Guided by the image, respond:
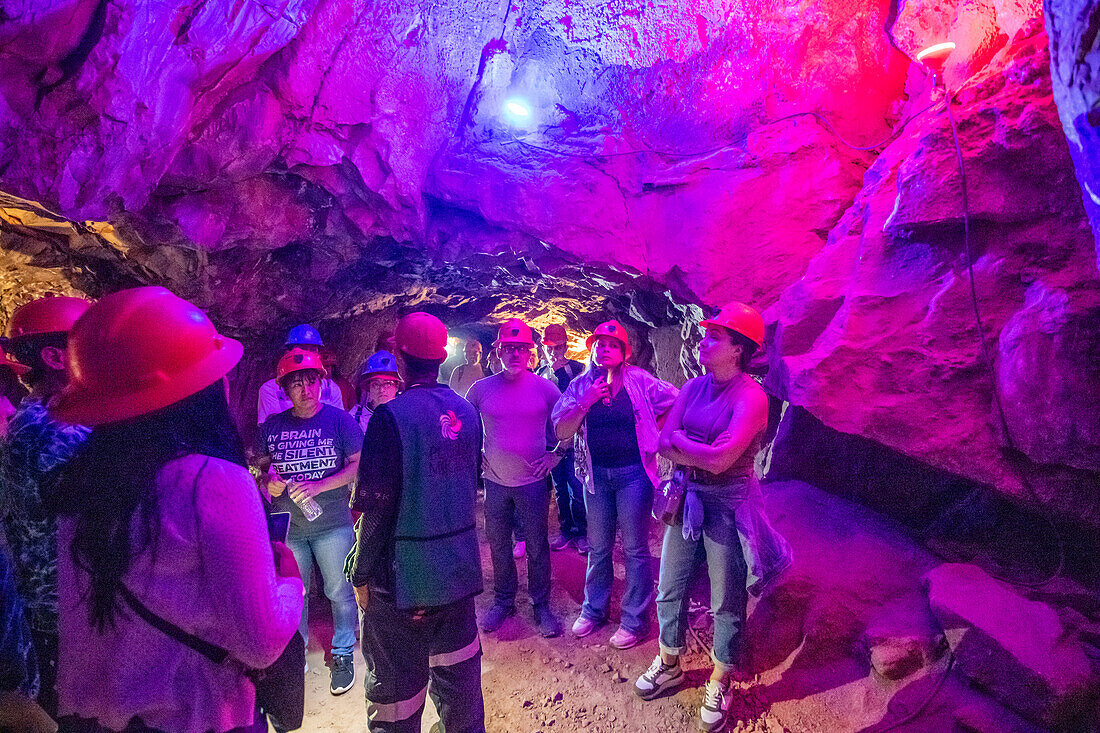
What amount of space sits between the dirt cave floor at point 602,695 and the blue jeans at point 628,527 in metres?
0.31

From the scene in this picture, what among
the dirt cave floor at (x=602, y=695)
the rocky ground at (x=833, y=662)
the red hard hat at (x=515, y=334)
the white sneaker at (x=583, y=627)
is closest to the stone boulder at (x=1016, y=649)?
the rocky ground at (x=833, y=662)

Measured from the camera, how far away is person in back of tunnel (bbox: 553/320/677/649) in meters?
3.49

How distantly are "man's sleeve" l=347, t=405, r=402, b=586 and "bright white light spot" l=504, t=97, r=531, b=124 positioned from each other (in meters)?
5.04

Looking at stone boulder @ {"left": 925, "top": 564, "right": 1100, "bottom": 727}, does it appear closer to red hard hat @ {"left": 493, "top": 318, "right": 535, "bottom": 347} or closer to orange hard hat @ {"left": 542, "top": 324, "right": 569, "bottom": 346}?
red hard hat @ {"left": 493, "top": 318, "right": 535, "bottom": 347}

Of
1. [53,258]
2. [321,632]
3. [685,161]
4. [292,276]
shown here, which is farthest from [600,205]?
[53,258]

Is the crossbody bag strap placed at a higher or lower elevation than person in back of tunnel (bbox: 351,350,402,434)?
higher

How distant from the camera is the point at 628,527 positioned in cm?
351

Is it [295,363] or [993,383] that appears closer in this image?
[993,383]

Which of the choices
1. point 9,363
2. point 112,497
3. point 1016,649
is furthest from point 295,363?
point 1016,649

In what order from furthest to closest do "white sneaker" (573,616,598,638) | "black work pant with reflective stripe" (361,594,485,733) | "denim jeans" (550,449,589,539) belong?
"denim jeans" (550,449,589,539) → "white sneaker" (573,616,598,638) → "black work pant with reflective stripe" (361,594,485,733)

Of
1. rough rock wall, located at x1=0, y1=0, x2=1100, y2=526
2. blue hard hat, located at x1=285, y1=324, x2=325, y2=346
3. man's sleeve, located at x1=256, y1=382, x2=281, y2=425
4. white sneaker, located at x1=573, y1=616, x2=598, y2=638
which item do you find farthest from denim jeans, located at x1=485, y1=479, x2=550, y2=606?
blue hard hat, located at x1=285, y1=324, x2=325, y2=346

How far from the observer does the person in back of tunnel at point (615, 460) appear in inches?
137

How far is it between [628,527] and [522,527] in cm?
89

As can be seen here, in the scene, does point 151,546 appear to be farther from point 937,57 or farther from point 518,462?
point 937,57
